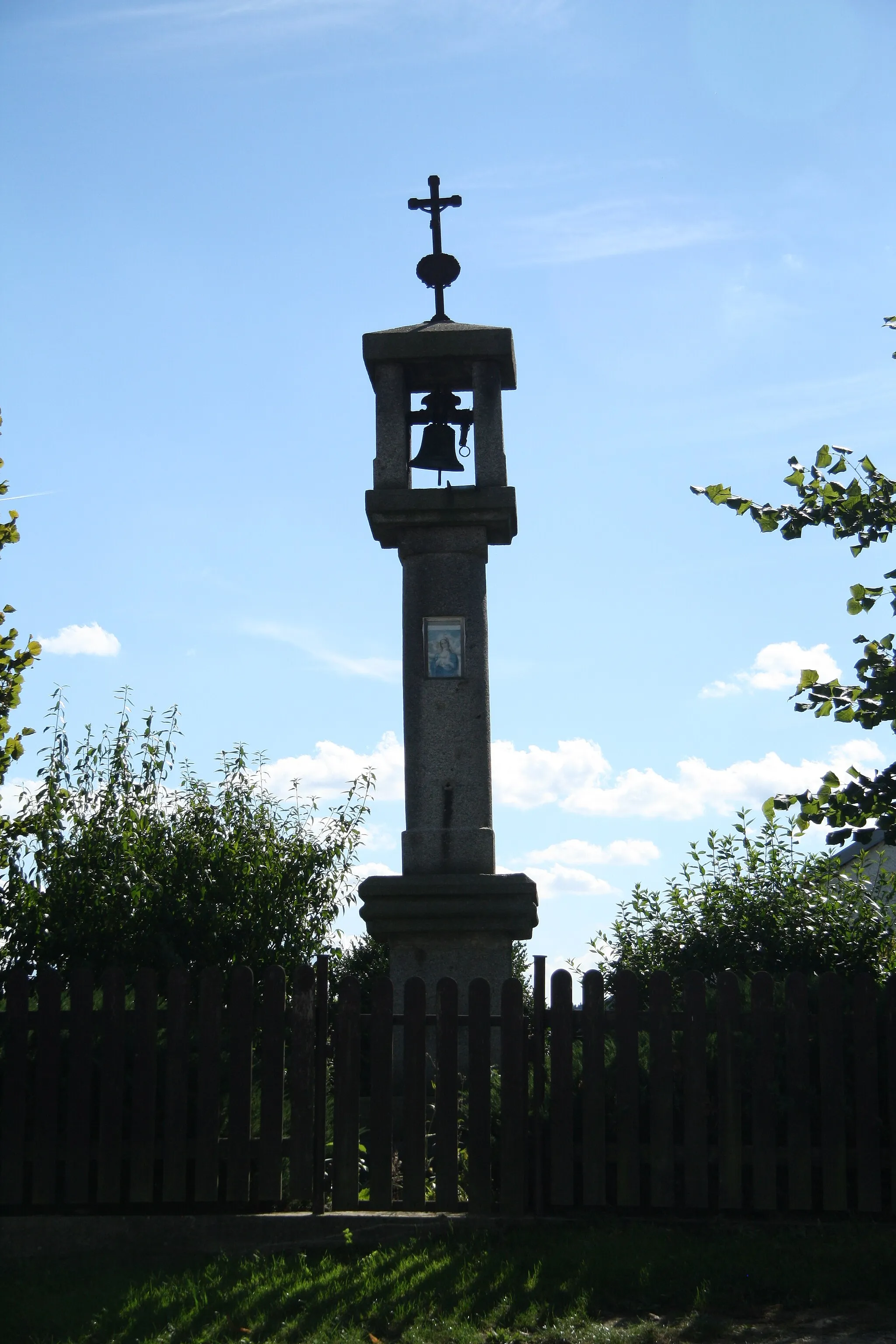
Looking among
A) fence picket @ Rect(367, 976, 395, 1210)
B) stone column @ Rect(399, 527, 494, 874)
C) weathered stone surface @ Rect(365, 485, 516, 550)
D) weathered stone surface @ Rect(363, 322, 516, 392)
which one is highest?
weathered stone surface @ Rect(363, 322, 516, 392)

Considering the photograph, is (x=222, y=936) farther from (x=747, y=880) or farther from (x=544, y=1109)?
(x=544, y=1109)

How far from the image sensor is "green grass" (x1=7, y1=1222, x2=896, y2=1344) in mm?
4961

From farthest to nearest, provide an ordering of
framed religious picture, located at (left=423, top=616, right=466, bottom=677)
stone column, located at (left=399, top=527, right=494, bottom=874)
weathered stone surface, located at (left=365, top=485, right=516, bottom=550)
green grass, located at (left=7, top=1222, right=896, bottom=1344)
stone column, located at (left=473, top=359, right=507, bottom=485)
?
1. stone column, located at (left=473, top=359, right=507, bottom=485)
2. weathered stone surface, located at (left=365, top=485, right=516, bottom=550)
3. framed religious picture, located at (left=423, top=616, right=466, bottom=677)
4. stone column, located at (left=399, top=527, right=494, bottom=874)
5. green grass, located at (left=7, top=1222, right=896, bottom=1344)

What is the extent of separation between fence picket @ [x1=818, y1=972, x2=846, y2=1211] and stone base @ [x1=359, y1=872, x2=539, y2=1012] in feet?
6.66

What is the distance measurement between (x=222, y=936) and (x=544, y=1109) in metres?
5.96

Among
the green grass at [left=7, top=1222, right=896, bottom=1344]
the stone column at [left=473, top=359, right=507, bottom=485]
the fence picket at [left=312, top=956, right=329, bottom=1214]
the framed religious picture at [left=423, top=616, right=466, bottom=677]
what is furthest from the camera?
the stone column at [left=473, top=359, right=507, bottom=485]

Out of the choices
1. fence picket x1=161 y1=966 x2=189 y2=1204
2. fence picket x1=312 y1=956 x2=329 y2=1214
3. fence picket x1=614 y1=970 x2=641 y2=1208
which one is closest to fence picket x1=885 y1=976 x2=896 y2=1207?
fence picket x1=614 y1=970 x2=641 y2=1208

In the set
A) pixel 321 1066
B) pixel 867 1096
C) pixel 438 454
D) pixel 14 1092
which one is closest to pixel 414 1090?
pixel 321 1066

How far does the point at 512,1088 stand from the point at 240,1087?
4.45 ft

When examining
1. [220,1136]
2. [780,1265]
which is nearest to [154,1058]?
[220,1136]

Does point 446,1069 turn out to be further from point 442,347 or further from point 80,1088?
point 442,347

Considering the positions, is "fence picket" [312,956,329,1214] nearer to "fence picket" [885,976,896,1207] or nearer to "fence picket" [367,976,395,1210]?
"fence picket" [367,976,395,1210]

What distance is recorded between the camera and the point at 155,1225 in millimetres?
6152

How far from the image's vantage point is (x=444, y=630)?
342 inches
